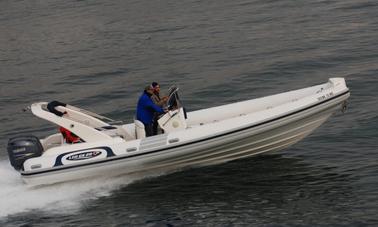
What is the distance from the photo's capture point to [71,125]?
14.8 m

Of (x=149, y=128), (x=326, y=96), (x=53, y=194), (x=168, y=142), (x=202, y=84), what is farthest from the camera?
(x=202, y=84)

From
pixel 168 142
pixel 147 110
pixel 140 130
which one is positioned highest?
pixel 147 110

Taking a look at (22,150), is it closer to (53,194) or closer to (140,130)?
(53,194)

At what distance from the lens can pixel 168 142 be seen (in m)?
14.5

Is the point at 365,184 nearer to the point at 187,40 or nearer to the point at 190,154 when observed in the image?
the point at 190,154

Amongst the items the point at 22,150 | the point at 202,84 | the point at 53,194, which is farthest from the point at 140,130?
the point at 202,84

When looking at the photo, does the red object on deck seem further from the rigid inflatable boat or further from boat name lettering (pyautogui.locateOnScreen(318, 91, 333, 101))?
boat name lettering (pyautogui.locateOnScreen(318, 91, 333, 101))

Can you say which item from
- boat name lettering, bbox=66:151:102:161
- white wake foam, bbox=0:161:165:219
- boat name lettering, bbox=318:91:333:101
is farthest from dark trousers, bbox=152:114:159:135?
boat name lettering, bbox=318:91:333:101

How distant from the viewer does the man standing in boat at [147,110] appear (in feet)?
49.1

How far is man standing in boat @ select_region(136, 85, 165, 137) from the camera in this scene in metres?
15.0

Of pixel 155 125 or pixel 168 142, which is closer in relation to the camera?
pixel 168 142

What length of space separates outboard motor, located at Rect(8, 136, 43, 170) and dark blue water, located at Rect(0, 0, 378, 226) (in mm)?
594

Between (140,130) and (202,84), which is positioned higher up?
(202,84)

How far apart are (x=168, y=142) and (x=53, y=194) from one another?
2458 mm
